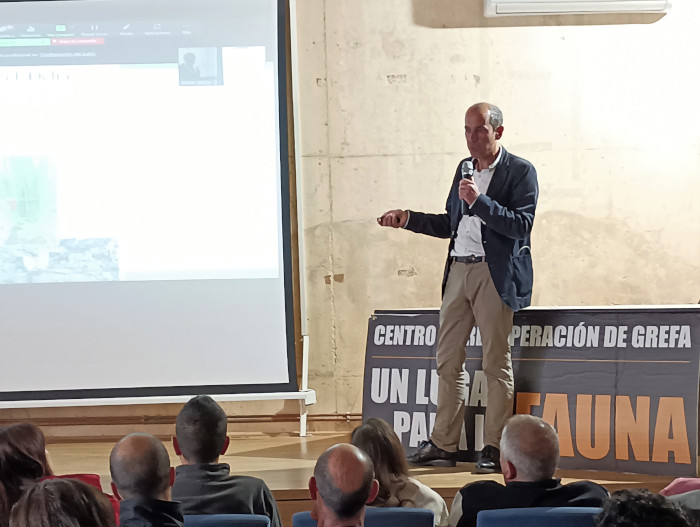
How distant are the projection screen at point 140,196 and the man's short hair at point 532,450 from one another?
9.38 ft

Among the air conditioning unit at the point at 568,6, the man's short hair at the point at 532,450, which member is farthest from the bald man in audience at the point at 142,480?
the air conditioning unit at the point at 568,6

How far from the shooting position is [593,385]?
12.8 feet

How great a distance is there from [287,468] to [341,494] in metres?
2.41

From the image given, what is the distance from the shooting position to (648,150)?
5.00m

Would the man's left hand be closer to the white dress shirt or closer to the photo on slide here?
the white dress shirt

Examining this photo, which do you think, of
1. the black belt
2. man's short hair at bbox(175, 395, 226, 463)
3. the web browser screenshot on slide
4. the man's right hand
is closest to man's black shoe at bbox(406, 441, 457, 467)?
the black belt

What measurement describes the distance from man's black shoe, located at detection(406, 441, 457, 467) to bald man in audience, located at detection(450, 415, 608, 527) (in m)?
1.75

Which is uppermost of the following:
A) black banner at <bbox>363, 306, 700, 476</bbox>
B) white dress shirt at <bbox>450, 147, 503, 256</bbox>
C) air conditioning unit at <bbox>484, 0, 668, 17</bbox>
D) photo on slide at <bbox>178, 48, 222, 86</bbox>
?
air conditioning unit at <bbox>484, 0, 668, 17</bbox>

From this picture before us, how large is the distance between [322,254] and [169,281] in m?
0.93

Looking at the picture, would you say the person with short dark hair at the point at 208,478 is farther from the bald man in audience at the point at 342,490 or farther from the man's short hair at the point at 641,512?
the man's short hair at the point at 641,512

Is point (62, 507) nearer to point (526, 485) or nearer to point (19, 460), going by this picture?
point (19, 460)

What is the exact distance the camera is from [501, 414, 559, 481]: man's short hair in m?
2.07

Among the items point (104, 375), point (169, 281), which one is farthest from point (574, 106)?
point (104, 375)

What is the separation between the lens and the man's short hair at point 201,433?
237 centimetres
